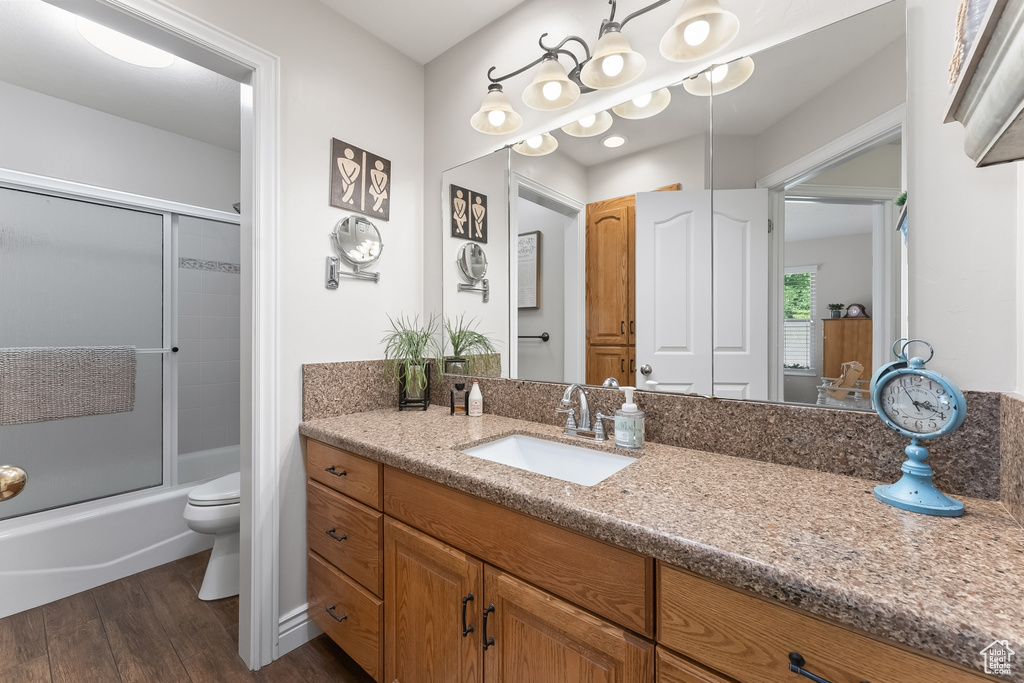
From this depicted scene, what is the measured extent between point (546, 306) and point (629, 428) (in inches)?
24.0

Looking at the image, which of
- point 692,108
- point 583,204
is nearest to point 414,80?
point 583,204

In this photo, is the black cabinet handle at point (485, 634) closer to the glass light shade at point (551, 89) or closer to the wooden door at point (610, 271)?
the wooden door at point (610, 271)

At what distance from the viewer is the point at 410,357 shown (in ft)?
6.00

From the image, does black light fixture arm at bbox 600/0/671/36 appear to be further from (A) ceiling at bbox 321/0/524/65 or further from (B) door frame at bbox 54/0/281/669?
(B) door frame at bbox 54/0/281/669

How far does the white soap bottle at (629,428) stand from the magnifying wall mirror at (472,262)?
3.06ft

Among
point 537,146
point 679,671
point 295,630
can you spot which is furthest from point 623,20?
point 295,630

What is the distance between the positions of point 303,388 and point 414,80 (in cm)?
155

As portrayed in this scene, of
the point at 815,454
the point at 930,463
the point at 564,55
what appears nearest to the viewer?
the point at 930,463

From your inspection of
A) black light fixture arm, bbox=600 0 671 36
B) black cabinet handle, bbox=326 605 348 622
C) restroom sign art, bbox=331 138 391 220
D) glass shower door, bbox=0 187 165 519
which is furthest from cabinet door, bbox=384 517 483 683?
glass shower door, bbox=0 187 165 519

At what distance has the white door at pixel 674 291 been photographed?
1207 millimetres

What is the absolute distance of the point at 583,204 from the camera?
1.44 meters

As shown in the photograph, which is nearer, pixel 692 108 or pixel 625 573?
pixel 625 573

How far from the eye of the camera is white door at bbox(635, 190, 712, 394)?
1.21m

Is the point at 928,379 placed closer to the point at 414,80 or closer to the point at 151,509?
the point at 414,80
